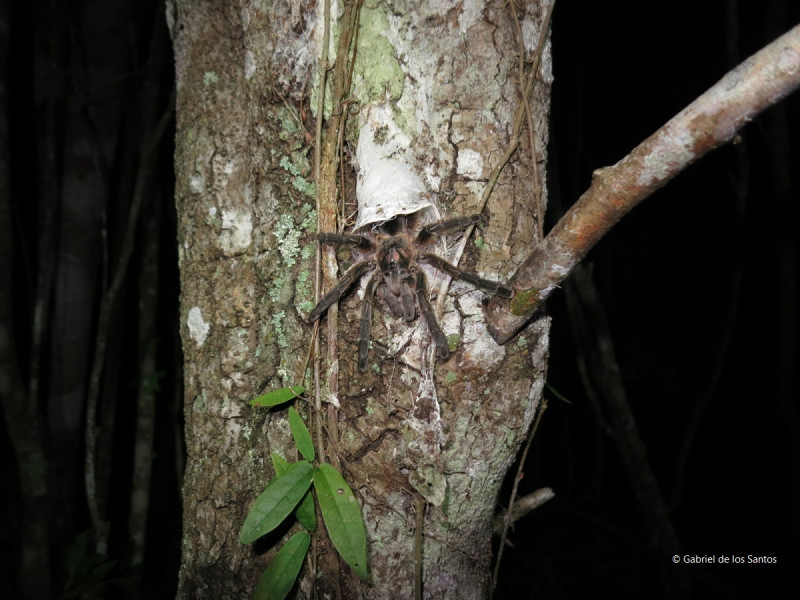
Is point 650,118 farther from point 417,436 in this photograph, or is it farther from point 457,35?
point 417,436

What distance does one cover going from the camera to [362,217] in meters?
1.41

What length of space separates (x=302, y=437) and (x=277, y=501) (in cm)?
18

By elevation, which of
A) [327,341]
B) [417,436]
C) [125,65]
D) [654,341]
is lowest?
[417,436]

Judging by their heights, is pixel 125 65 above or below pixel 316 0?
above

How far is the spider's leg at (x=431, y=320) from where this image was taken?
4.52 ft

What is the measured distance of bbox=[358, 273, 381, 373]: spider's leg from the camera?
143 cm

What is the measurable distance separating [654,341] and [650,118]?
1990 mm

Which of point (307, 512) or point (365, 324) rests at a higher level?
point (365, 324)

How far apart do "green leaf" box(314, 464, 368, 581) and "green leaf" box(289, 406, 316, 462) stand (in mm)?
55

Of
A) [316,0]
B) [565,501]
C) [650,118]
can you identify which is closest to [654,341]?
[565,501]

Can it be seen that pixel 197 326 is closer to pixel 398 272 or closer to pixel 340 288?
pixel 340 288

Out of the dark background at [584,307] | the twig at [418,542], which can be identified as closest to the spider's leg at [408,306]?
the twig at [418,542]

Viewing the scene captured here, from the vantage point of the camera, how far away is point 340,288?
150 centimetres

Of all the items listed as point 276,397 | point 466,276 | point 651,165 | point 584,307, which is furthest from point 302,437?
point 584,307
